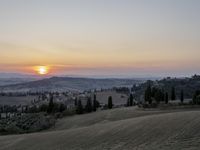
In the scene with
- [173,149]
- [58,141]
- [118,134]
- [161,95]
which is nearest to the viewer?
[173,149]

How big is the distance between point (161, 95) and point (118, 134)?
64128 mm

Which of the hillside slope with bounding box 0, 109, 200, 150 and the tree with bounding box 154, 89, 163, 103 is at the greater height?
the tree with bounding box 154, 89, 163, 103

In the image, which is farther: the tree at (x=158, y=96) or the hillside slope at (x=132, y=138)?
the tree at (x=158, y=96)

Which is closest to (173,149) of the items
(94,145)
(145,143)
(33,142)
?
(145,143)

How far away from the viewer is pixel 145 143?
3644 centimetres

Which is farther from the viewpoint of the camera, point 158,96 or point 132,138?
point 158,96

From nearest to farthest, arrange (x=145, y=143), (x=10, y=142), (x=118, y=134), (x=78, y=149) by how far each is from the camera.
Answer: (x=145, y=143) < (x=78, y=149) < (x=118, y=134) < (x=10, y=142)

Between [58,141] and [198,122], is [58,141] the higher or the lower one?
the lower one

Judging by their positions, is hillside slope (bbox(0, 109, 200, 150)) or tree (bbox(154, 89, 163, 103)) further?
tree (bbox(154, 89, 163, 103))

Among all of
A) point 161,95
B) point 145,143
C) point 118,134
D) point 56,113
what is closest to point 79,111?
point 56,113

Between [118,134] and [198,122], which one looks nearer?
[198,122]

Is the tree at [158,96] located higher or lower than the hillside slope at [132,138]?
higher

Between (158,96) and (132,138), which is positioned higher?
(158,96)

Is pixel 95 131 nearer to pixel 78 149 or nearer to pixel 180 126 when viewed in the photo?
pixel 78 149
